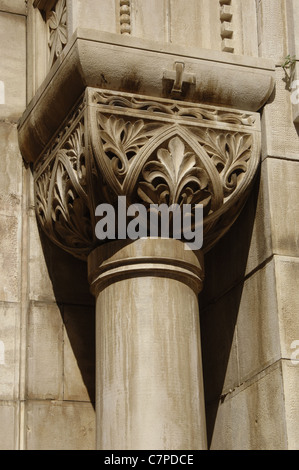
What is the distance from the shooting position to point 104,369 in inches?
301

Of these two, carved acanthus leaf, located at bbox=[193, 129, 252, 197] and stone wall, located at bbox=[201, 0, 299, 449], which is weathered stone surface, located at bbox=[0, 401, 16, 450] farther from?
carved acanthus leaf, located at bbox=[193, 129, 252, 197]

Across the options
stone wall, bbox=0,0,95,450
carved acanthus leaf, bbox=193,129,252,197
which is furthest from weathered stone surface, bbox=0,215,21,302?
carved acanthus leaf, bbox=193,129,252,197

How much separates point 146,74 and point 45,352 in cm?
194

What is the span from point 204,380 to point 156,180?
1.49m

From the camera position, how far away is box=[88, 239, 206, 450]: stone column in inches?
291

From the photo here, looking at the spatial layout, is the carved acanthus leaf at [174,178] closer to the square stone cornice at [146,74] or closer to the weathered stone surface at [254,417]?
the square stone cornice at [146,74]

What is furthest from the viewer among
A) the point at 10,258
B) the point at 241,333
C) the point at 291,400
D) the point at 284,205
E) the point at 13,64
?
the point at 13,64

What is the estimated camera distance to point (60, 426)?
8.25 m

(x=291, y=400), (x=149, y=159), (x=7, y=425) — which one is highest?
(x=149, y=159)

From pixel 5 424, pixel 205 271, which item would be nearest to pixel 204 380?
pixel 205 271

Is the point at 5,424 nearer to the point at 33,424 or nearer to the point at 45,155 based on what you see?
the point at 33,424

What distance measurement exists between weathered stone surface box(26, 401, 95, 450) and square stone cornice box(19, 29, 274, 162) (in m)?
1.78

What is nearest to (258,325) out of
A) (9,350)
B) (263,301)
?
(263,301)

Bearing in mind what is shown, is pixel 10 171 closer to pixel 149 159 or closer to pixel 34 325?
pixel 34 325
